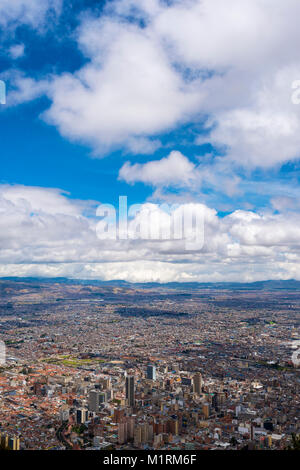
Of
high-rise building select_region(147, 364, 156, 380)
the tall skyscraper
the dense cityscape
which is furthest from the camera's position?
high-rise building select_region(147, 364, 156, 380)

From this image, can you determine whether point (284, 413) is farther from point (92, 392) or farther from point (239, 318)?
point (239, 318)

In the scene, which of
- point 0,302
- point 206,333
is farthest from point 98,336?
point 0,302

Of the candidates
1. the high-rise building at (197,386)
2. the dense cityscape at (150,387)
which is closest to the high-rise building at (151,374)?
the dense cityscape at (150,387)

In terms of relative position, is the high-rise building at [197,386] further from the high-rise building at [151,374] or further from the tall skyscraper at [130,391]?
the tall skyscraper at [130,391]

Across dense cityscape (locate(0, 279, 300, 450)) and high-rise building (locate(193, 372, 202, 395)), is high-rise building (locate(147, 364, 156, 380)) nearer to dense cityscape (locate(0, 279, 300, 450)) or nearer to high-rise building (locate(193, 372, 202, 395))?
dense cityscape (locate(0, 279, 300, 450))

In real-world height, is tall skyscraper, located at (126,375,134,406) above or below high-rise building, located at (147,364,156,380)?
above

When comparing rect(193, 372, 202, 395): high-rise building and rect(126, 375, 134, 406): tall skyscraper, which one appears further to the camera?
rect(193, 372, 202, 395): high-rise building

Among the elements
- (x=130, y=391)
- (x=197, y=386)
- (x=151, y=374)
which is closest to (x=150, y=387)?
(x=130, y=391)

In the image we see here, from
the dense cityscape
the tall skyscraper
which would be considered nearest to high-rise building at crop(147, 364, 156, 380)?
the dense cityscape
